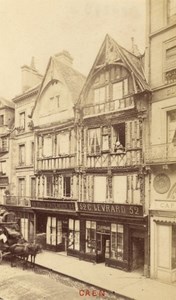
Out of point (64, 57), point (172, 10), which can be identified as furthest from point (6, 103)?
point (172, 10)

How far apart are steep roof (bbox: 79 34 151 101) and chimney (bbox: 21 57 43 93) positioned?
680 cm

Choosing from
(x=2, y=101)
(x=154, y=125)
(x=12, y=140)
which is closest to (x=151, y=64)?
(x=154, y=125)

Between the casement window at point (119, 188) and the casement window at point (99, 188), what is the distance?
548mm

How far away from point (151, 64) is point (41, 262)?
9.10 meters

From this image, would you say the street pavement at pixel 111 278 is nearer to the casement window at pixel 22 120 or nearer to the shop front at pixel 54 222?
the shop front at pixel 54 222

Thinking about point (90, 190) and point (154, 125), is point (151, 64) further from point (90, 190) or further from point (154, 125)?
point (90, 190)

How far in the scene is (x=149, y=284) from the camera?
1045cm

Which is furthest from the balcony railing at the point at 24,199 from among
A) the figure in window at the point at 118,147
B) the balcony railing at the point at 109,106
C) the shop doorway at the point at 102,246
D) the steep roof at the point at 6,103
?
the steep roof at the point at 6,103

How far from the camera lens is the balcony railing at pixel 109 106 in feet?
40.5

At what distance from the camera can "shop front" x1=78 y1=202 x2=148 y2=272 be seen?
39.4ft

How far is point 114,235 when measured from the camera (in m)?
12.9

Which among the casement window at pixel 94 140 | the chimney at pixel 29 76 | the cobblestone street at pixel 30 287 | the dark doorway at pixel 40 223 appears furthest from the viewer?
the chimney at pixel 29 76

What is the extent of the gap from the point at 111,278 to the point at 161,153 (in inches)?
185

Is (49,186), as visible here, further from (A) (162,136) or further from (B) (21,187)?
(A) (162,136)
